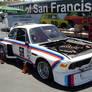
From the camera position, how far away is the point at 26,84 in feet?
15.7

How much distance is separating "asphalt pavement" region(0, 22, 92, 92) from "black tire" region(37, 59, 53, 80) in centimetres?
15

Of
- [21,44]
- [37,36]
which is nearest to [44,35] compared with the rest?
[37,36]

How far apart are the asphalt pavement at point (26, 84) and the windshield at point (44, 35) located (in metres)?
1.14

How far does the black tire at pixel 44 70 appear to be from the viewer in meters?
4.63

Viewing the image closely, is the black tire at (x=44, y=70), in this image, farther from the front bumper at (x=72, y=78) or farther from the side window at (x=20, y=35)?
the side window at (x=20, y=35)

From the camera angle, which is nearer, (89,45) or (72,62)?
(72,62)

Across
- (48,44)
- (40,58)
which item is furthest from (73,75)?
(48,44)

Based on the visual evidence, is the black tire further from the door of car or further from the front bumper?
the door of car

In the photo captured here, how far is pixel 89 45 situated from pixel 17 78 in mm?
2462

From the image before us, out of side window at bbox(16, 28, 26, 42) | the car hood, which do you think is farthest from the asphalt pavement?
side window at bbox(16, 28, 26, 42)

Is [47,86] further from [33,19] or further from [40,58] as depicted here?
[33,19]

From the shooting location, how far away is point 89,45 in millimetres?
5414

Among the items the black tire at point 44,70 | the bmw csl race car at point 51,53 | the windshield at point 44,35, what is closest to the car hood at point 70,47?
the bmw csl race car at point 51,53

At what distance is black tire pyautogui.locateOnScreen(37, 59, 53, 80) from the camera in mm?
4629
